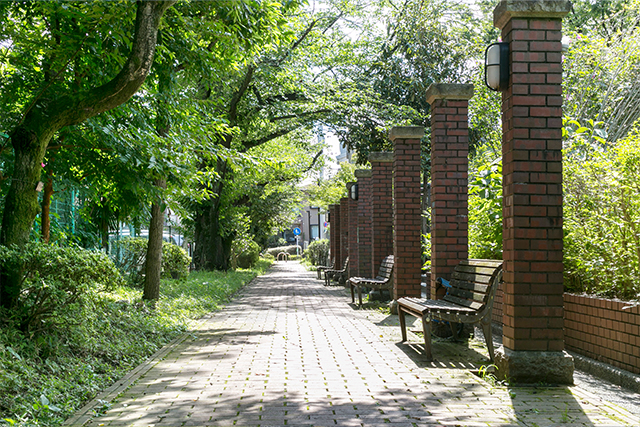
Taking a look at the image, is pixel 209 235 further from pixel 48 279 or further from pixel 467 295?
pixel 48 279

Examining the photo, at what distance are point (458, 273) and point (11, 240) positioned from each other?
5231 millimetres

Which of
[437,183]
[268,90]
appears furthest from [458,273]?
[268,90]

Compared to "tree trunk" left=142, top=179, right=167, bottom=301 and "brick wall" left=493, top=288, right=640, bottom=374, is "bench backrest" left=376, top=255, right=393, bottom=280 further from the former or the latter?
"brick wall" left=493, top=288, right=640, bottom=374

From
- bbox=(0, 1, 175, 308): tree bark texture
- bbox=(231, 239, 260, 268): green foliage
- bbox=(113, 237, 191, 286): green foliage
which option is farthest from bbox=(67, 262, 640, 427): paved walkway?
bbox=(231, 239, 260, 268): green foliage

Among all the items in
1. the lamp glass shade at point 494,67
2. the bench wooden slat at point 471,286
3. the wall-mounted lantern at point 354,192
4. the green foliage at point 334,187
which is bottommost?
the bench wooden slat at point 471,286

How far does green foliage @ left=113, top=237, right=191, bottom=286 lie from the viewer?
14414mm

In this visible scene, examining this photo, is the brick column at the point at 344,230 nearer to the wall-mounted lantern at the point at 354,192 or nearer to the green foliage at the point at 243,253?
the wall-mounted lantern at the point at 354,192

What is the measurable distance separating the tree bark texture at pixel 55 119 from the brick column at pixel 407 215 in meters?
5.16

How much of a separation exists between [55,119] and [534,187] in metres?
4.90

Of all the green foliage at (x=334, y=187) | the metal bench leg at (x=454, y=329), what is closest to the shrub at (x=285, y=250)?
the green foliage at (x=334, y=187)

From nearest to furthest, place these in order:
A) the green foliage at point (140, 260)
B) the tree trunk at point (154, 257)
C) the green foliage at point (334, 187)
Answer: the tree trunk at point (154, 257)
the green foliage at point (140, 260)
the green foliage at point (334, 187)

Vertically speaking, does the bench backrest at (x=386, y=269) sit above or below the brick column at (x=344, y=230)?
below

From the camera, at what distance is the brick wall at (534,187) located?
17.7 feet

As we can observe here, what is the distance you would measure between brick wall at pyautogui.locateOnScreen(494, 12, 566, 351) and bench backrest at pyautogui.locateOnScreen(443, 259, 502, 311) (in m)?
0.86
